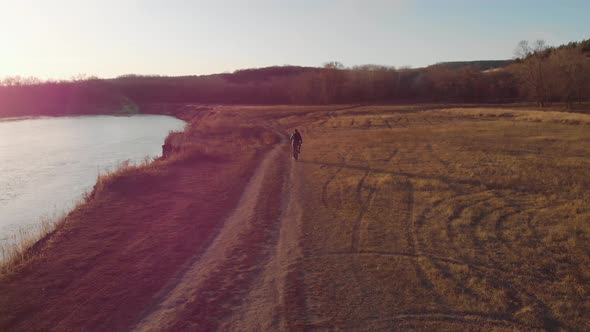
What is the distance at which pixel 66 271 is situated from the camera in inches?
442

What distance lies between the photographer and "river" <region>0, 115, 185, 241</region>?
20.5 metres

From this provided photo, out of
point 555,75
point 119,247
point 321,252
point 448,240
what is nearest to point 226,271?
point 321,252

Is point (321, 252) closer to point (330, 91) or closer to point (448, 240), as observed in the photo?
point (448, 240)

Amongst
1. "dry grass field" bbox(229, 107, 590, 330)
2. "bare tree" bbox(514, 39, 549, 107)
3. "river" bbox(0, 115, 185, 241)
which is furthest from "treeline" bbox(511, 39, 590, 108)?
"river" bbox(0, 115, 185, 241)

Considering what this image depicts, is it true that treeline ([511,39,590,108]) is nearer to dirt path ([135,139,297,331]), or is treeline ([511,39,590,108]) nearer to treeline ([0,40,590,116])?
treeline ([0,40,590,116])

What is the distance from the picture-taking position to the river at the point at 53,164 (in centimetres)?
2050

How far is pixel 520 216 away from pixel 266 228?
30.0 ft

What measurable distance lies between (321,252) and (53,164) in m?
29.3

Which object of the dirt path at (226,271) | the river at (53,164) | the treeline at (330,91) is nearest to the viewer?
the dirt path at (226,271)

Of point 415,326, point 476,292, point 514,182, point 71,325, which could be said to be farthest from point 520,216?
point 71,325

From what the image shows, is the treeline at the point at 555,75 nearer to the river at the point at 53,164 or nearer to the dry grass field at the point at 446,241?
the dry grass field at the point at 446,241

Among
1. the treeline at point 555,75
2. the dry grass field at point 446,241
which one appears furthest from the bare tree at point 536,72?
the dry grass field at point 446,241

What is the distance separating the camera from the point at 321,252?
40.2 feet

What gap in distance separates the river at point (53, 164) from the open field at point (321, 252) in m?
4.01
